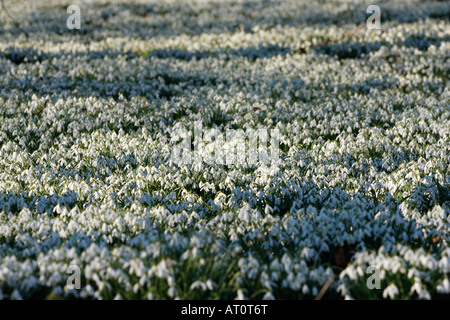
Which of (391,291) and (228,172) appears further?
(228,172)

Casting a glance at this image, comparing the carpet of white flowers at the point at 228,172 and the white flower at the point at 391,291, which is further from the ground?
the carpet of white flowers at the point at 228,172

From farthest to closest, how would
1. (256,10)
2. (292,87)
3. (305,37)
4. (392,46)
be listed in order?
1. (256,10)
2. (305,37)
3. (392,46)
4. (292,87)

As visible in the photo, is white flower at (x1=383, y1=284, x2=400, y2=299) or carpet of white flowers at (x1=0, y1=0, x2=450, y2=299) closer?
white flower at (x1=383, y1=284, x2=400, y2=299)

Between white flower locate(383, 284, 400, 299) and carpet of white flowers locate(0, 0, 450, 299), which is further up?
carpet of white flowers locate(0, 0, 450, 299)

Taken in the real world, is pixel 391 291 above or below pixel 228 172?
below

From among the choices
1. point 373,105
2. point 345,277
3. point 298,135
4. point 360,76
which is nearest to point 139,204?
point 345,277

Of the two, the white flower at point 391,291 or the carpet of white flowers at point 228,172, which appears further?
the carpet of white flowers at point 228,172

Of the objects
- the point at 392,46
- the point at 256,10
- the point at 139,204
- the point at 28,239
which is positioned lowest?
the point at 28,239
